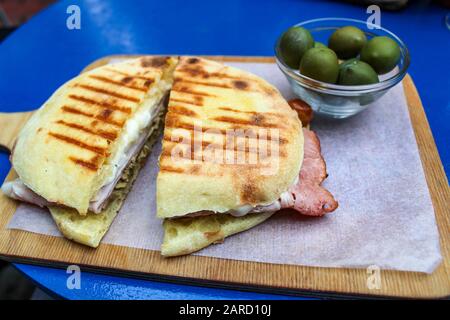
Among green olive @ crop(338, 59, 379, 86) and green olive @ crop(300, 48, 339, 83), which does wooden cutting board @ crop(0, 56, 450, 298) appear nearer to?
green olive @ crop(338, 59, 379, 86)

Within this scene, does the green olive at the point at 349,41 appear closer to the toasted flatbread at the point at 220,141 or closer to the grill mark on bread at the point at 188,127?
the toasted flatbread at the point at 220,141

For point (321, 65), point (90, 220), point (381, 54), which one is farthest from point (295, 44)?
point (90, 220)

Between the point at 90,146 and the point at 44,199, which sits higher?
the point at 90,146

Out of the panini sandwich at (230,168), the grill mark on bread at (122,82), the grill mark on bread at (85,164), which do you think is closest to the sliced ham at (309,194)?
the panini sandwich at (230,168)

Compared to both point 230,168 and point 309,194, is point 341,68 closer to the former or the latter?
point 309,194
